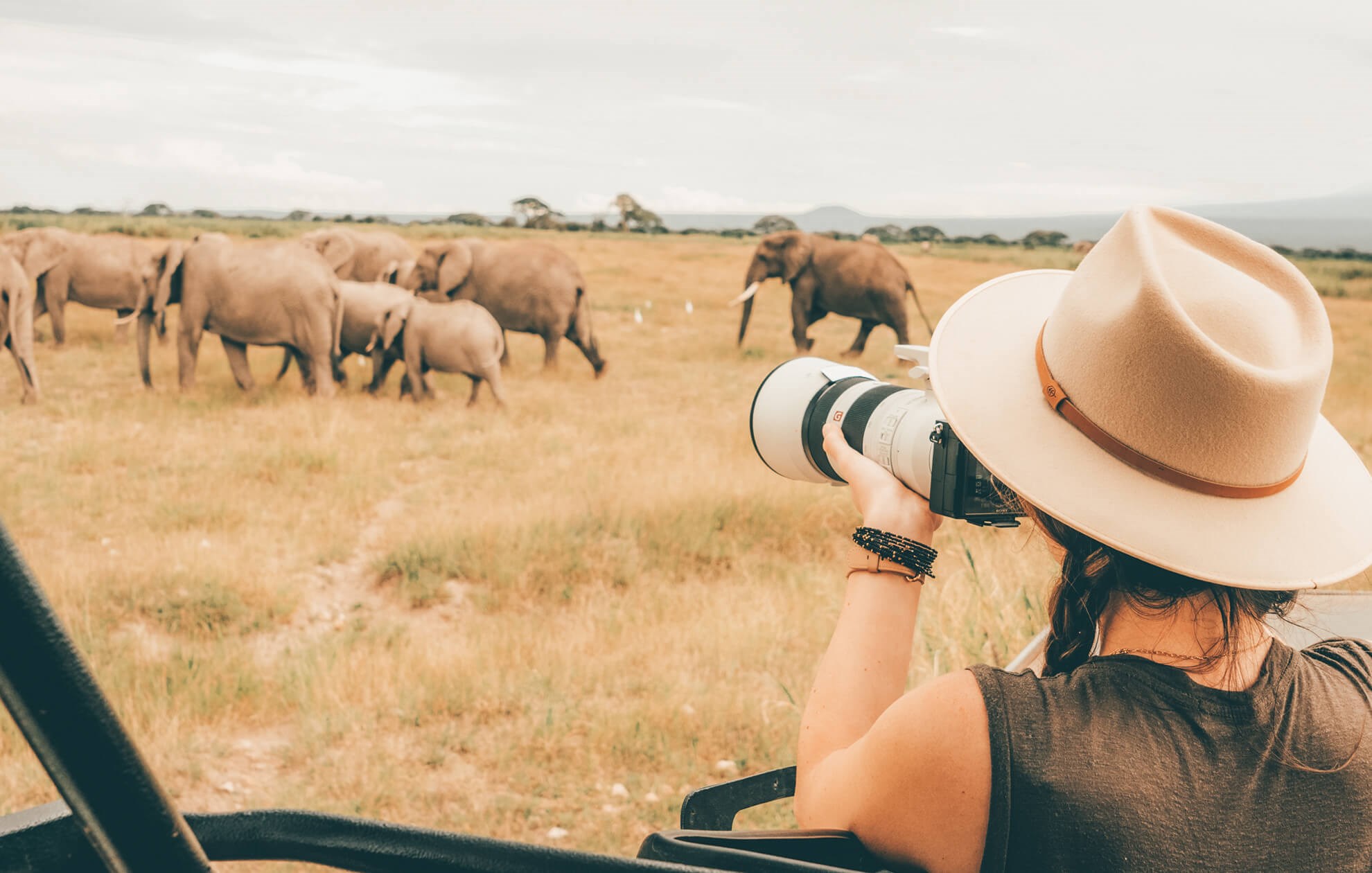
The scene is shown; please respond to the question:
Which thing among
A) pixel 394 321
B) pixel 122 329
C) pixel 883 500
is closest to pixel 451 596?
pixel 883 500

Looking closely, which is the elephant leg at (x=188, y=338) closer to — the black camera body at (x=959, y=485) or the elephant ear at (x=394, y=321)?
the elephant ear at (x=394, y=321)

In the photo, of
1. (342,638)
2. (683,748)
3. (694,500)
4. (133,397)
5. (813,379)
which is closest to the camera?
(813,379)

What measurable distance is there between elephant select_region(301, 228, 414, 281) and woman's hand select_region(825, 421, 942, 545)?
1436 cm

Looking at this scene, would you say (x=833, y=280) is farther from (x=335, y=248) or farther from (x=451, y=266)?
(x=335, y=248)

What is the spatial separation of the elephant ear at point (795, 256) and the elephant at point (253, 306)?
269 inches

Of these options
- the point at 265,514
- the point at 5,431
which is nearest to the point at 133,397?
the point at 5,431

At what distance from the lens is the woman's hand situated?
130 cm

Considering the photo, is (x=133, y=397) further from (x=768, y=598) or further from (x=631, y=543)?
(x=768, y=598)

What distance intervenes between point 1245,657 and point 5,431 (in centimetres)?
944

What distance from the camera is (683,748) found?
11.3 ft

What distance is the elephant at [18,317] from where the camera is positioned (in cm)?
908

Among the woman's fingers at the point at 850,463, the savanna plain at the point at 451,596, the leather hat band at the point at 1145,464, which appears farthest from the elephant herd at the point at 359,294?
the leather hat band at the point at 1145,464

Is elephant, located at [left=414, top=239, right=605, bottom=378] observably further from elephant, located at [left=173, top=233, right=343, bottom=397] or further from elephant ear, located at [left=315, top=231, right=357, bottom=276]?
Result: elephant ear, located at [left=315, top=231, right=357, bottom=276]

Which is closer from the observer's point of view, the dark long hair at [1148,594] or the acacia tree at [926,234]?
the dark long hair at [1148,594]
